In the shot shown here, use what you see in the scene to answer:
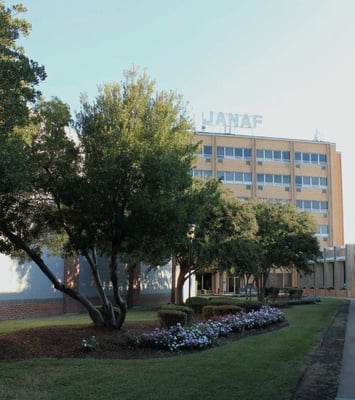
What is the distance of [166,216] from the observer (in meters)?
12.5

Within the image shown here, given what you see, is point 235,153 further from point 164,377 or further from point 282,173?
point 164,377

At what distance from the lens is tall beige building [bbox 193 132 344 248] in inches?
3179

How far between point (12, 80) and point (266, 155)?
3000 inches

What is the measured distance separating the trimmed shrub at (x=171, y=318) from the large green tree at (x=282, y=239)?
65.9 feet

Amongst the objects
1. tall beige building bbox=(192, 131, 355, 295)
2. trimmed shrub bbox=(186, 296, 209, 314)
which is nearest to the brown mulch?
trimmed shrub bbox=(186, 296, 209, 314)

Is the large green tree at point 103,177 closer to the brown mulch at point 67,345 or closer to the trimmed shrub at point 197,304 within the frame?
the brown mulch at point 67,345

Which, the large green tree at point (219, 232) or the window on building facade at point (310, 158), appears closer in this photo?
the large green tree at point (219, 232)

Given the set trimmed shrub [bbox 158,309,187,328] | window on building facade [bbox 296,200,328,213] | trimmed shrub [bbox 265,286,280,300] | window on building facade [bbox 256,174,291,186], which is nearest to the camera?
trimmed shrub [bbox 158,309,187,328]

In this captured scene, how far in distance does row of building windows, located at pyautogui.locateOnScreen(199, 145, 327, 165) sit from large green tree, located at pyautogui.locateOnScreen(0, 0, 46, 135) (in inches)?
2801

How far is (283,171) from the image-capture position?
82.8m

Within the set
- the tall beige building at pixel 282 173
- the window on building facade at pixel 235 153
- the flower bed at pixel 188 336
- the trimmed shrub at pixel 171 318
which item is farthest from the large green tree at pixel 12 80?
the window on building facade at pixel 235 153

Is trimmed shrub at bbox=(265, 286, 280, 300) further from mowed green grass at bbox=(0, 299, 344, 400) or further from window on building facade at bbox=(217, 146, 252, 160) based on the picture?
window on building facade at bbox=(217, 146, 252, 160)

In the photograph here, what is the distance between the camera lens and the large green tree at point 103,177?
1251cm

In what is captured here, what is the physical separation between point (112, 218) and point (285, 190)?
7147 centimetres
